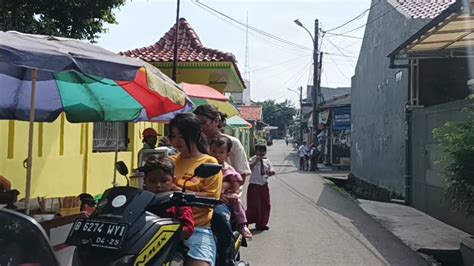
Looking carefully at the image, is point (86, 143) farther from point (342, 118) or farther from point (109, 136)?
point (342, 118)

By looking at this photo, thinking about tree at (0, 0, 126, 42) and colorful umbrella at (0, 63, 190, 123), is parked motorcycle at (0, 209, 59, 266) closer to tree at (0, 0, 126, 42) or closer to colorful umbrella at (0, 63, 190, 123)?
colorful umbrella at (0, 63, 190, 123)

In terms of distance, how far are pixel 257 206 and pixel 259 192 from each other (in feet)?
Answer: 0.96

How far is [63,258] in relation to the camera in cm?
435

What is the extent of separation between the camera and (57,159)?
329 inches

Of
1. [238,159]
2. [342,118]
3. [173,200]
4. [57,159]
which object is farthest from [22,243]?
[342,118]

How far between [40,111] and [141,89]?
105 cm

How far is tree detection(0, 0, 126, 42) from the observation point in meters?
8.11

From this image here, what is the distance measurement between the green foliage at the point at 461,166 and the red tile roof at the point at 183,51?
6625 millimetres

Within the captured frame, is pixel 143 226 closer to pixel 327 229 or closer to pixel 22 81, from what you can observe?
pixel 22 81

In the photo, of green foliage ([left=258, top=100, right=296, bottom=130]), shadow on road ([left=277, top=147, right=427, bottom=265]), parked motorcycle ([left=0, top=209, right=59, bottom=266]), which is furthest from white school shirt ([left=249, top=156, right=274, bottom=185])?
green foliage ([left=258, top=100, right=296, bottom=130])

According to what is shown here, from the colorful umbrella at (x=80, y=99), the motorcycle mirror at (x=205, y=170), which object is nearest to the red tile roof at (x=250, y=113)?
the colorful umbrella at (x=80, y=99)

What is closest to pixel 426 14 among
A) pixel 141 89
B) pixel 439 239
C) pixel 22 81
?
pixel 439 239

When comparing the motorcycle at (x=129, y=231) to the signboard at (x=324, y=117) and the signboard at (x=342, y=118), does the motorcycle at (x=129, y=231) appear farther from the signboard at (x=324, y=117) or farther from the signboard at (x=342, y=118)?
the signboard at (x=324, y=117)

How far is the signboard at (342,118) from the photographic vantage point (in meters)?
32.4
